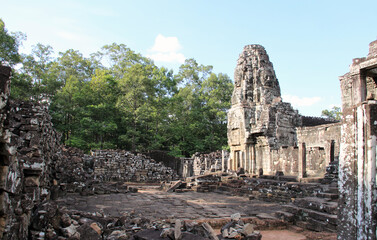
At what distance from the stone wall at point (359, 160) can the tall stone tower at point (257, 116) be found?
12813 mm

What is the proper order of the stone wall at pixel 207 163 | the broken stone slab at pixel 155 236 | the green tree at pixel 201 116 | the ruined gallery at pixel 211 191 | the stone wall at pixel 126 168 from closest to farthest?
the ruined gallery at pixel 211 191, the broken stone slab at pixel 155 236, the stone wall at pixel 126 168, the stone wall at pixel 207 163, the green tree at pixel 201 116

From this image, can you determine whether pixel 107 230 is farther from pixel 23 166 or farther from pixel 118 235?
pixel 23 166

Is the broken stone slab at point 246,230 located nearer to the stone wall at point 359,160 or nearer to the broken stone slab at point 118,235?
the stone wall at point 359,160

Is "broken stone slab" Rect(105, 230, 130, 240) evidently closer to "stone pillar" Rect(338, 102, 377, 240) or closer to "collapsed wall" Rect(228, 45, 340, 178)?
"stone pillar" Rect(338, 102, 377, 240)

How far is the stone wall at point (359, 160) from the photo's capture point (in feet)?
11.1

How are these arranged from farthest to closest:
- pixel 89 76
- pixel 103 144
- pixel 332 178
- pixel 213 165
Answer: pixel 89 76
pixel 103 144
pixel 213 165
pixel 332 178

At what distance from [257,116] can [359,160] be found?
47.1 ft

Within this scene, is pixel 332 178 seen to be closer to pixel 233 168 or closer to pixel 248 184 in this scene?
pixel 248 184

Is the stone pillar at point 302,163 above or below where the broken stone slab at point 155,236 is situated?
above

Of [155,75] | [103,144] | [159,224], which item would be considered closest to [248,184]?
[159,224]

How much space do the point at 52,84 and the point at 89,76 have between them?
26.1 feet

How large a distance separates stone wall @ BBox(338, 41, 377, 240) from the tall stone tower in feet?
42.0

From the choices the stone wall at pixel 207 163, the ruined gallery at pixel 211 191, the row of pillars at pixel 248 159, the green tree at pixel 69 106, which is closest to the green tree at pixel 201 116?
the stone wall at pixel 207 163

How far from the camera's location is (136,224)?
5.29 metres
